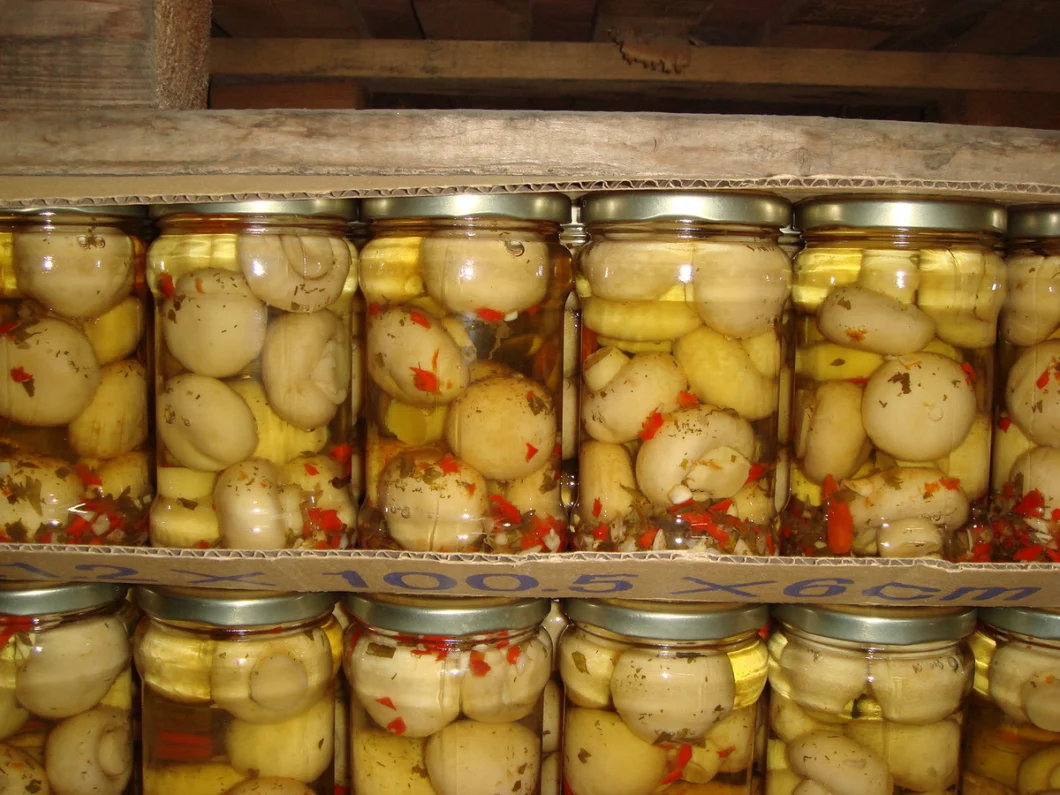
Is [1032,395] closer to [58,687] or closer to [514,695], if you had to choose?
[514,695]

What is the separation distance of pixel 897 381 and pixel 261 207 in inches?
22.7

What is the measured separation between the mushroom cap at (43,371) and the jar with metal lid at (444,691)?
325 mm

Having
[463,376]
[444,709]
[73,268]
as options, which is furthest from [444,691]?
[73,268]

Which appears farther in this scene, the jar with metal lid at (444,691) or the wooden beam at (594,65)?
the wooden beam at (594,65)

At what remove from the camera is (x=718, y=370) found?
0.80 m

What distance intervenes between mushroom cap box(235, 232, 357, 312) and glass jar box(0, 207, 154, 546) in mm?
139

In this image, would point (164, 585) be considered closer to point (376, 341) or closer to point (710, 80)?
point (376, 341)

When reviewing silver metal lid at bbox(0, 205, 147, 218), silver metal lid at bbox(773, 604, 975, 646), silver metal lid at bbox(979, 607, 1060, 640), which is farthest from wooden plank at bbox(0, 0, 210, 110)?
silver metal lid at bbox(979, 607, 1060, 640)

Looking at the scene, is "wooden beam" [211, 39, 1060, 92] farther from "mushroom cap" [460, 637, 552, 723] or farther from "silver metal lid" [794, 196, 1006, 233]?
"mushroom cap" [460, 637, 552, 723]

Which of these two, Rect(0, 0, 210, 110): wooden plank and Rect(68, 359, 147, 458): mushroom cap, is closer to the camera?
Rect(0, 0, 210, 110): wooden plank

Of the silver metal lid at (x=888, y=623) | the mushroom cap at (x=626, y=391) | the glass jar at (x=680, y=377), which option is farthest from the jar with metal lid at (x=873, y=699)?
the mushroom cap at (x=626, y=391)

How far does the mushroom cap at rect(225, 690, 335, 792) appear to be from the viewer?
2.71 ft

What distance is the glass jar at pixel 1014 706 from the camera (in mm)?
807

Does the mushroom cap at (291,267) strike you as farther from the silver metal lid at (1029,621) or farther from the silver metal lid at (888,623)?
the silver metal lid at (1029,621)
